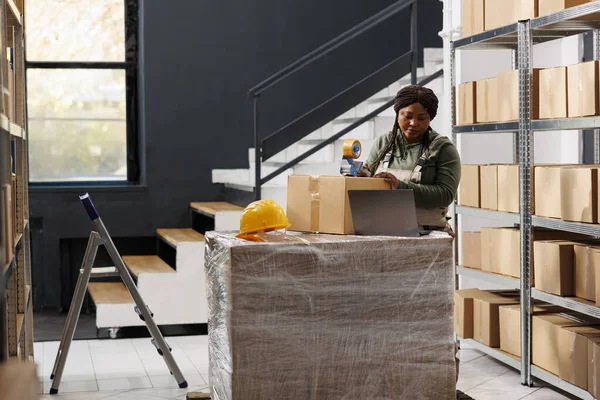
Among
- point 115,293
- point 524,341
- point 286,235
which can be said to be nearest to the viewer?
point 286,235

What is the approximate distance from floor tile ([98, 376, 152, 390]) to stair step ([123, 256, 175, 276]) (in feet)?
3.96

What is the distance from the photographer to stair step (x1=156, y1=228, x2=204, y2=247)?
5937mm

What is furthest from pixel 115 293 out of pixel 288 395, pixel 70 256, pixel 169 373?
pixel 288 395

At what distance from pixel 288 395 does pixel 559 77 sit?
2179 millimetres

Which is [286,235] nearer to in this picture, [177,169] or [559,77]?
[559,77]

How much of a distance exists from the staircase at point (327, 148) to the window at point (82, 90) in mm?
945

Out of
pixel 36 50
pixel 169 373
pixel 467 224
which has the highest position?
pixel 36 50

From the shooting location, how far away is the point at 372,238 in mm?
2812

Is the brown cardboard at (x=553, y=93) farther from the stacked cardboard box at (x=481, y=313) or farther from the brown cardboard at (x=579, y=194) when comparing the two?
the stacked cardboard box at (x=481, y=313)

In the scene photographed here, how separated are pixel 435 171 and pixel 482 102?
1.29 m

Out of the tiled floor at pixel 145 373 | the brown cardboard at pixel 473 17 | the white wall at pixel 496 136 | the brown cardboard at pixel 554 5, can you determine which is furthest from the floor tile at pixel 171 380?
the brown cardboard at pixel 554 5

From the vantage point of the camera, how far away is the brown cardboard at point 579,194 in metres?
3.70

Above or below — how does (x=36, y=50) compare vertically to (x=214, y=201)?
above

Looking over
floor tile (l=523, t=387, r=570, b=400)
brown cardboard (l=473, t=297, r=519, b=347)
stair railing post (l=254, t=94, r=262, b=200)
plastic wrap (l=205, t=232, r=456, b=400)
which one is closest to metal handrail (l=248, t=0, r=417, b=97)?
stair railing post (l=254, t=94, r=262, b=200)
